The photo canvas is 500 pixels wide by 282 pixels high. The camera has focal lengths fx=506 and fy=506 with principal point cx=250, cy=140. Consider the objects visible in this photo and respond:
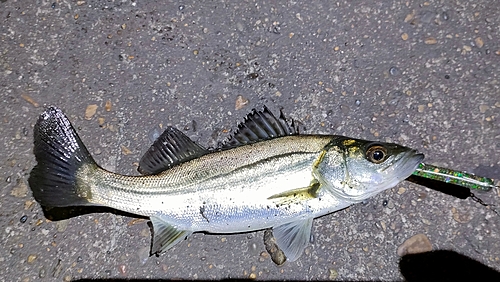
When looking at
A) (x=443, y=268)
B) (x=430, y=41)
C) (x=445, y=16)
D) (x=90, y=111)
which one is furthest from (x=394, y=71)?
(x=90, y=111)

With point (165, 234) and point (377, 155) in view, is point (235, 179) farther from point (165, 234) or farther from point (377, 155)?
point (377, 155)

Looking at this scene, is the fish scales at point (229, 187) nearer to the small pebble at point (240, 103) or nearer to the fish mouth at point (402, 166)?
the fish mouth at point (402, 166)

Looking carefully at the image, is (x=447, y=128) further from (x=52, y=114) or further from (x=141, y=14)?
(x=52, y=114)

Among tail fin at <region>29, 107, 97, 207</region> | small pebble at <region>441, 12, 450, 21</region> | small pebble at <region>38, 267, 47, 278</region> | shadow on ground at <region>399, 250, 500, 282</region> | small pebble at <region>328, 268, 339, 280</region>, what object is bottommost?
small pebble at <region>38, 267, 47, 278</region>

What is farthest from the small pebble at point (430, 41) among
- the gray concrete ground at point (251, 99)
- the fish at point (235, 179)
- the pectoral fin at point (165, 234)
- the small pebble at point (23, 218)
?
the small pebble at point (23, 218)

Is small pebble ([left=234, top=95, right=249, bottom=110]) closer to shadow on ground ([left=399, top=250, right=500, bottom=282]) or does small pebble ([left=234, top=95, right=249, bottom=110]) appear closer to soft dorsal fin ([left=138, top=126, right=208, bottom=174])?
soft dorsal fin ([left=138, top=126, right=208, bottom=174])

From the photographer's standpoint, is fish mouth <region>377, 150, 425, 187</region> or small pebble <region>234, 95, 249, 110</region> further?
small pebble <region>234, 95, 249, 110</region>

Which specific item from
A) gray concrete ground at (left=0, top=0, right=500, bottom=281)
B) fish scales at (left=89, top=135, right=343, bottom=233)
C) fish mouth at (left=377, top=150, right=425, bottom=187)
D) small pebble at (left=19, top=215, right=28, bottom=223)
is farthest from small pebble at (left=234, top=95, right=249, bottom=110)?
small pebble at (left=19, top=215, right=28, bottom=223)
